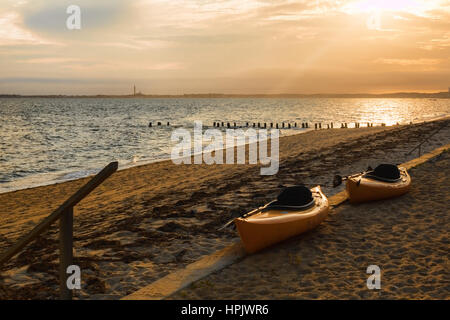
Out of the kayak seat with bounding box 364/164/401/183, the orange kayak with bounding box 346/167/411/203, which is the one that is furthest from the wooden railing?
the kayak seat with bounding box 364/164/401/183

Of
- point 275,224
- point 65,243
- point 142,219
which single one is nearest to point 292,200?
point 275,224

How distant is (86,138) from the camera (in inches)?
1865

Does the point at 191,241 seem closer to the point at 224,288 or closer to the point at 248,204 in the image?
the point at 224,288

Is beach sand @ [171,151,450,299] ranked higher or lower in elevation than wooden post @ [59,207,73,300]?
lower

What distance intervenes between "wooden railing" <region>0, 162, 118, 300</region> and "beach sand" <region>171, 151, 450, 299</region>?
182 centimetres

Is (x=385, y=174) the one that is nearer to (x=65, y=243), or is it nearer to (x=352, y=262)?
(x=352, y=262)

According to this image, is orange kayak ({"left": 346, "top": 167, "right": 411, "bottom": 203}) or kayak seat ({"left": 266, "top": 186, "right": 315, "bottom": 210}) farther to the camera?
orange kayak ({"left": 346, "top": 167, "right": 411, "bottom": 203})

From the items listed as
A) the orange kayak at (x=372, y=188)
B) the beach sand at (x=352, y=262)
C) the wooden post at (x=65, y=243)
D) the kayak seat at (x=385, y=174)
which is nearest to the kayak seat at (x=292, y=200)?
the beach sand at (x=352, y=262)

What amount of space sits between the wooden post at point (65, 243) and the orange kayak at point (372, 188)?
824 cm

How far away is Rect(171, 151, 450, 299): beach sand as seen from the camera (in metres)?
6.21

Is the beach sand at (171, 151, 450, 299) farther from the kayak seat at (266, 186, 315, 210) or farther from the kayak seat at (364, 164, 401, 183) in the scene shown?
the kayak seat at (364, 164, 401, 183)

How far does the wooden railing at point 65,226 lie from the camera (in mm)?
4429

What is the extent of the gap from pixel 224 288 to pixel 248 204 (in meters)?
5.33
